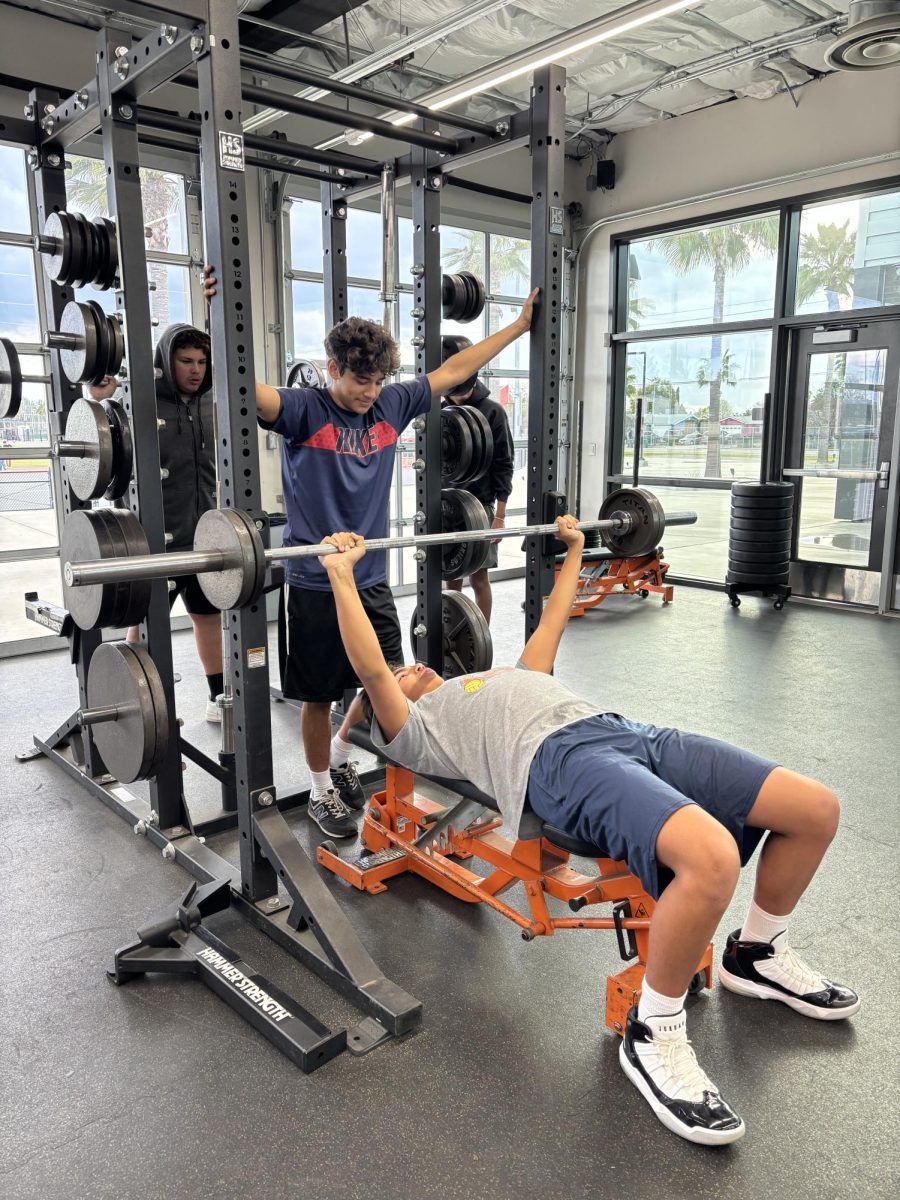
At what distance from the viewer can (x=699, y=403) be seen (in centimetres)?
696

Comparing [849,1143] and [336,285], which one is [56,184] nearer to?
[336,285]

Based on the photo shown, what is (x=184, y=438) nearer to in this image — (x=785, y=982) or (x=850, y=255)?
(x=785, y=982)

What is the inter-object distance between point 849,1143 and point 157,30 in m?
2.66

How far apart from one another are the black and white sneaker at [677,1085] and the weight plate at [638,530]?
1.59 metres

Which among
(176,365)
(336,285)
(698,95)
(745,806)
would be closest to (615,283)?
(698,95)

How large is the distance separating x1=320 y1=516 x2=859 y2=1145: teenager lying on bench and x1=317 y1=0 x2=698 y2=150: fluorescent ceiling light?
191cm

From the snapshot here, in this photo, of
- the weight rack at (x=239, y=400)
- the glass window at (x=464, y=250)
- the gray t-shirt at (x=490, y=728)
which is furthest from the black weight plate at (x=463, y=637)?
the glass window at (x=464, y=250)

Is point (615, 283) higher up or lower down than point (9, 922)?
higher up

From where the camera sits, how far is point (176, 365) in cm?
289

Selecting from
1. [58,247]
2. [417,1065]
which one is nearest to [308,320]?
[58,247]

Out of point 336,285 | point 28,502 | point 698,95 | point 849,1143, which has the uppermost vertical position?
point 698,95

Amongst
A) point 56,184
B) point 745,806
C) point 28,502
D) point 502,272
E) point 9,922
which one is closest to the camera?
point 745,806

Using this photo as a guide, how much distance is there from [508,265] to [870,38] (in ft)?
13.4

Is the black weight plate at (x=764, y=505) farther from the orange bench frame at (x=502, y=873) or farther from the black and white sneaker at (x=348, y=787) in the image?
the orange bench frame at (x=502, y=873)
